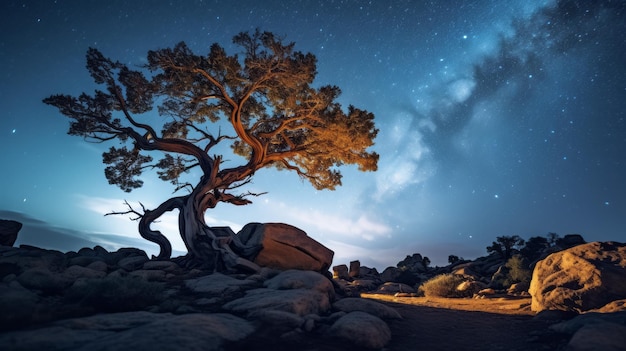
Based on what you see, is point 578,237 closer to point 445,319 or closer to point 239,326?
point 445,319

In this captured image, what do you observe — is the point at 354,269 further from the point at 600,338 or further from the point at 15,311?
the point at 15,311

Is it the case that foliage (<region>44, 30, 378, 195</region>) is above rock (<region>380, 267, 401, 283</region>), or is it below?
above

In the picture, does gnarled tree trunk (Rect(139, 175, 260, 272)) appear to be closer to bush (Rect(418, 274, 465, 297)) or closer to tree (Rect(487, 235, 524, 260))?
bush (Rect(418, 274, 465, 297))

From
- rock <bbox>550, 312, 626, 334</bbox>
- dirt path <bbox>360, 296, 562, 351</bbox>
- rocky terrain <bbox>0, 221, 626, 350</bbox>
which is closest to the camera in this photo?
rocky terrain <bbox>0, 221, 626, 350</bbox>

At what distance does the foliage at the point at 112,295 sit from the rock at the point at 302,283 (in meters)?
3.16

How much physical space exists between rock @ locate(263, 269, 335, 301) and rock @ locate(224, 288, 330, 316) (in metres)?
0.78

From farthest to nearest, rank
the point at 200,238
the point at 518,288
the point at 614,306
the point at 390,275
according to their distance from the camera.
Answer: the point at 390,275 < the point at 200,238 < the point at 518,288 < the point at 614,306

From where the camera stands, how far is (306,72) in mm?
13086

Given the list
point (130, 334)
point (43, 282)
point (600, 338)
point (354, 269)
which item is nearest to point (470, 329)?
point (600, 338)

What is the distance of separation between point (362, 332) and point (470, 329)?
11.3 feet

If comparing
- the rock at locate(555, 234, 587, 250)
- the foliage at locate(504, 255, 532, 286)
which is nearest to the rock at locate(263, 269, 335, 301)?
the foliage at locate(504, 255, 532, 286)

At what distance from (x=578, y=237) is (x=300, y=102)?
2587 centimetres

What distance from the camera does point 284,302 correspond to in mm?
6227

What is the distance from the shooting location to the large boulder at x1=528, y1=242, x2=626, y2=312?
294 inches
